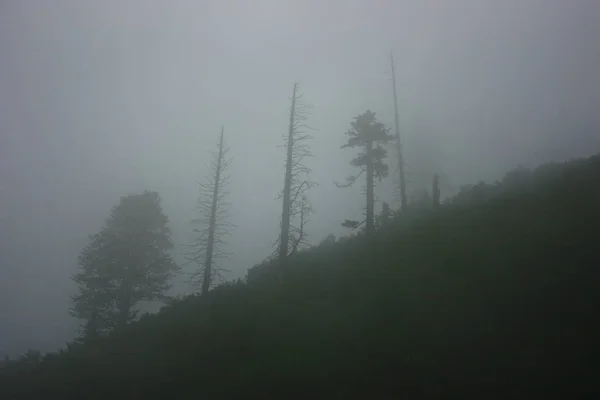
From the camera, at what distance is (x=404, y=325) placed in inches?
410

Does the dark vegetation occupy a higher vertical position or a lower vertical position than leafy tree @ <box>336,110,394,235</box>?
lower

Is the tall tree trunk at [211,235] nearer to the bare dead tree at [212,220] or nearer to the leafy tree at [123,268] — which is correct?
the bare dead tree at [212,220]

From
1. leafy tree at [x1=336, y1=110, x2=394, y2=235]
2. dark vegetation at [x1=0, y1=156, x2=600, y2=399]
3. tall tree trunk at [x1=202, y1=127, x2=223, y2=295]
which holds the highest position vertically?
leafy tree at [x1=336, y1=110, x2=394, y2=235]

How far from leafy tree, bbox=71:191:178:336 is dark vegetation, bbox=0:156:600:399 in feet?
14.0

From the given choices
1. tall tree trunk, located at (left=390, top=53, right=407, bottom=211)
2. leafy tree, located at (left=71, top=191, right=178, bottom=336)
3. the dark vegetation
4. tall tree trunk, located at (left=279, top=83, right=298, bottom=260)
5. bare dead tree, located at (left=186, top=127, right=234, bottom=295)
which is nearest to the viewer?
the dark vegetation

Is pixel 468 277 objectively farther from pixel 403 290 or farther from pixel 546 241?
pixel 546 241

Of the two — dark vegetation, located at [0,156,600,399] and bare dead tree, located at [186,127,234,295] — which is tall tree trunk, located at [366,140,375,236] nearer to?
dark vegetation, located at [0,156,600,399]

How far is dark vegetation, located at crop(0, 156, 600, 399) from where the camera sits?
8156mm

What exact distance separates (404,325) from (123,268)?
68.8 feet

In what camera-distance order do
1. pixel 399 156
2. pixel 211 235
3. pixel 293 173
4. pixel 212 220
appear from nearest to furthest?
pixel 293 173
pixel 211 235
pixel 212 220
pixel 399 156

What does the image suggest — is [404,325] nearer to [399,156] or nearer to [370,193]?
[370,193]

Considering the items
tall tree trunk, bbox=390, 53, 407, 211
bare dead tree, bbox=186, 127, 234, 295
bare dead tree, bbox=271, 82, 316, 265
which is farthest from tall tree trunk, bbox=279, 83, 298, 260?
tall tree trunk, bbox=390, 53, 407, 211

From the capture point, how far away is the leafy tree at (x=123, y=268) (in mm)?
23609

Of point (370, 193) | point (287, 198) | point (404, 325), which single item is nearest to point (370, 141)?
point (370, 193)
